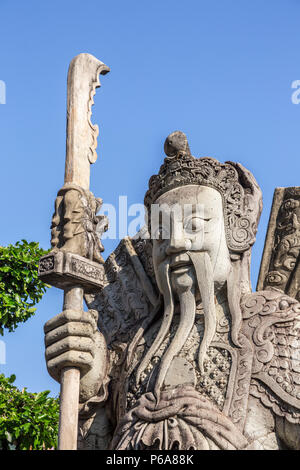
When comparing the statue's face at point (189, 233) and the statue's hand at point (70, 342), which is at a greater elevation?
the statue's face at point (189, 233)

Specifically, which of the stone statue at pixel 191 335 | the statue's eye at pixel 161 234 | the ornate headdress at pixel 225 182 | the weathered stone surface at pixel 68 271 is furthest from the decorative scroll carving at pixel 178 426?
the ornate headdress at pixel 225 182

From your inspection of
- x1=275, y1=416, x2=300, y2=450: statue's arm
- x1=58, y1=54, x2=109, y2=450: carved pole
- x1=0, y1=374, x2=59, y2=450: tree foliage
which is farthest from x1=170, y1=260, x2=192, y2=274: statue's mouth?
x1=0, y1=374, x2=59, y2=450: tree foliage

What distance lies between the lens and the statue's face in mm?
7129

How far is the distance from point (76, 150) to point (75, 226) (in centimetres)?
65

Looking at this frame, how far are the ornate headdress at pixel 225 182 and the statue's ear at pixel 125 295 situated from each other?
811 mm

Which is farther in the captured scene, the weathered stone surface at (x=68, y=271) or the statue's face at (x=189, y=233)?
the statue's face at (x=189, y=233)

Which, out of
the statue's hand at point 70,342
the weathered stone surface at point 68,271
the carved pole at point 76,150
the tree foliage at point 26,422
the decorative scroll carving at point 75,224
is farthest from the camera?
the tree foliage at point 26,422

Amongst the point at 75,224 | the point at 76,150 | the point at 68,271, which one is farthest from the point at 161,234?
the point at 68,271

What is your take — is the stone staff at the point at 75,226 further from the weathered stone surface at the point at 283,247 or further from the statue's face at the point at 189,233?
the weathered stone surface at the point at 283,247

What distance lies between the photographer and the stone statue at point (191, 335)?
640 centimetres

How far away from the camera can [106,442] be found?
7.48 m

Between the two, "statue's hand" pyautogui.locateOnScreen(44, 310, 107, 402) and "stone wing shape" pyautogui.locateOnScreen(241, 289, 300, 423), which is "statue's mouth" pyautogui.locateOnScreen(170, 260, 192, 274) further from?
"statue's hand" pyautogui.locateOnScreen(44, 310, 107, 402)

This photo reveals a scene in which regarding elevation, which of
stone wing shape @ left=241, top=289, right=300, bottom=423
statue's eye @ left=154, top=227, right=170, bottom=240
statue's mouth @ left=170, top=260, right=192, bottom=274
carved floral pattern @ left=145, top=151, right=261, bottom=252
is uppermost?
carved floral pattern @ left=145, top=151, right=261, bottom=252

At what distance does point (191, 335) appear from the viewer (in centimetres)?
701
